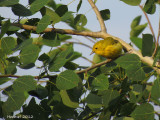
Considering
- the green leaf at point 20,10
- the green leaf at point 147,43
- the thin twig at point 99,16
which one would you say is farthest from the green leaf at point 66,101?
the thin twig at point 99,16

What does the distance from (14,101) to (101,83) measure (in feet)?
1.79

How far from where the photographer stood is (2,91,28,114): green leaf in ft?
4.69

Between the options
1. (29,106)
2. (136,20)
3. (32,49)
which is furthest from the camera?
(136,20)

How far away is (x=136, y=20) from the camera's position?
2.79 metres

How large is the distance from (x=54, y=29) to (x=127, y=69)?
773mm

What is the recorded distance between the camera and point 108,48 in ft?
8.65

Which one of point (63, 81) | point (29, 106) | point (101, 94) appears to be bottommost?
point (29, 106)

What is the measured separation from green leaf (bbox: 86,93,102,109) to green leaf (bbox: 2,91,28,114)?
1.35ft

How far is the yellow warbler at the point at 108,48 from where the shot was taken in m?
2.46

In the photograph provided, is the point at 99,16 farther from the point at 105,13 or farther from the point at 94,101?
the point at 94,101

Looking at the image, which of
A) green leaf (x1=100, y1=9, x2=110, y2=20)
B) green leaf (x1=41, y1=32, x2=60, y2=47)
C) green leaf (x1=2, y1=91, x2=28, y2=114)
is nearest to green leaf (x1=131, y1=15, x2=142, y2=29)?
green leaf (x1=100, y1=9, x2=110, y2=20)

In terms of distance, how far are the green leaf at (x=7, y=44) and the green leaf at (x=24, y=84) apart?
0.22m

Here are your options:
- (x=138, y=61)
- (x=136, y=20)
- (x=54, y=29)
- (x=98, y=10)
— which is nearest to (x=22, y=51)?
(x=54, y=29)

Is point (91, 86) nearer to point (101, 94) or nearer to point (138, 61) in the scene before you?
point (101, 94)
